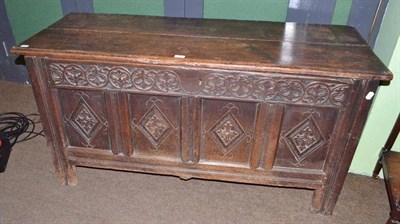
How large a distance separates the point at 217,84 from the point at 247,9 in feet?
2.92

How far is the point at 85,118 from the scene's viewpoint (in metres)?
1.69

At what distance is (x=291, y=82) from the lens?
1.42 metres

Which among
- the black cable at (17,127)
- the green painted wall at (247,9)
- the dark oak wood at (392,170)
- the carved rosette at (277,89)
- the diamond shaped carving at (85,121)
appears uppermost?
the green painted wall at (247,9)

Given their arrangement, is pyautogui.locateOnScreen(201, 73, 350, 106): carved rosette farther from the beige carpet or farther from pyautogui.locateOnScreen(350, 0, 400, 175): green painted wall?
the beige carpet

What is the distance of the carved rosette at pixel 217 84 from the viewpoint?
143cm

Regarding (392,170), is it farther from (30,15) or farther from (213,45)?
(30,15)

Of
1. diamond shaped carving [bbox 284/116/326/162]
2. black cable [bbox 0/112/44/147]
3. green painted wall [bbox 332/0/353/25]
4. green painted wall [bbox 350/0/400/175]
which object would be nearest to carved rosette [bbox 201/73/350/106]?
diamond shaped carving [bbox 284/116/326/162]

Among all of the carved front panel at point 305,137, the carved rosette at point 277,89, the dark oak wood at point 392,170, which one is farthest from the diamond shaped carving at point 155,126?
the dark oak wood at point 392,170

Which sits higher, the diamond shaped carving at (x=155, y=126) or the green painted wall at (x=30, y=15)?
the green painted wall at (x=30, y=15)

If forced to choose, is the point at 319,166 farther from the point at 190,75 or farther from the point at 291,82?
the point at 190,75

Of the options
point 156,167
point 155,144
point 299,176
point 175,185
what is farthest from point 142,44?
point 299,176

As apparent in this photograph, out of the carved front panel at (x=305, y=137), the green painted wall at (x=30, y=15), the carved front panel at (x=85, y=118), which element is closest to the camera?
the carved front panel at (x=305, y=137)

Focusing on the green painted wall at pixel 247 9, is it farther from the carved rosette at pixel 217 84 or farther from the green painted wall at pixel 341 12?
the carved rosette at pixel 217 84

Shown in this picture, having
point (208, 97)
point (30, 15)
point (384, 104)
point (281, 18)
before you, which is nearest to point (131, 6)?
point (30, 15)
